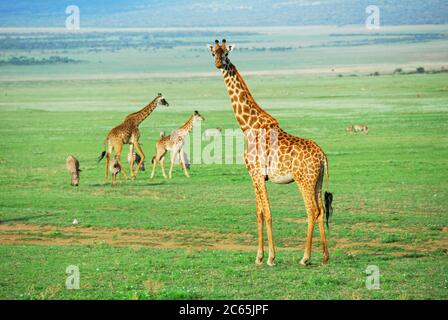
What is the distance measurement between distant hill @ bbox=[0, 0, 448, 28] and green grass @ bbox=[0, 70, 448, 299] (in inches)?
4193

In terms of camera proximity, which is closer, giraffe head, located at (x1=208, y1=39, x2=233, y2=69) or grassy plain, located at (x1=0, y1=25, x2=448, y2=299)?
grassy plain, located at (x1=0, y1=25, x2=448, y2=299)

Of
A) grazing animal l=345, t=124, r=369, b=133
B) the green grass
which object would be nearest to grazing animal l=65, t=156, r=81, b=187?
the green grass

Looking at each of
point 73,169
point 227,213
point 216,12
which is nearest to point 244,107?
point 227,213

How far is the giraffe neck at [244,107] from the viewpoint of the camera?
12.5 metres

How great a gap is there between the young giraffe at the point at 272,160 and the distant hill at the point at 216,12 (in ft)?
417

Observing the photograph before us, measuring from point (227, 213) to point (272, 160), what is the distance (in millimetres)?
5420

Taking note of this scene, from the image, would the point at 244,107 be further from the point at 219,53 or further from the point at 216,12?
the point at 216,12

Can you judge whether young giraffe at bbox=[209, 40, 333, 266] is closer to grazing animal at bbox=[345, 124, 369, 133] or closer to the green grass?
the green grass

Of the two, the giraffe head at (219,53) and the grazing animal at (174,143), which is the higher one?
the giraffe head at (219,53)

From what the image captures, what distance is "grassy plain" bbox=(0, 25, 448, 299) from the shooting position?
37.4ft

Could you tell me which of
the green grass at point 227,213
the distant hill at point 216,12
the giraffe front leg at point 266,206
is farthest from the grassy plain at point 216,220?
the distant hill at point 216,12

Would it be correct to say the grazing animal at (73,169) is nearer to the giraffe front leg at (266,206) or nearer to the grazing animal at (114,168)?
the grazing animal at (114,168)

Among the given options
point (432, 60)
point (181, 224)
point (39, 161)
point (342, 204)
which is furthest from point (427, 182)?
point (432, 60)
